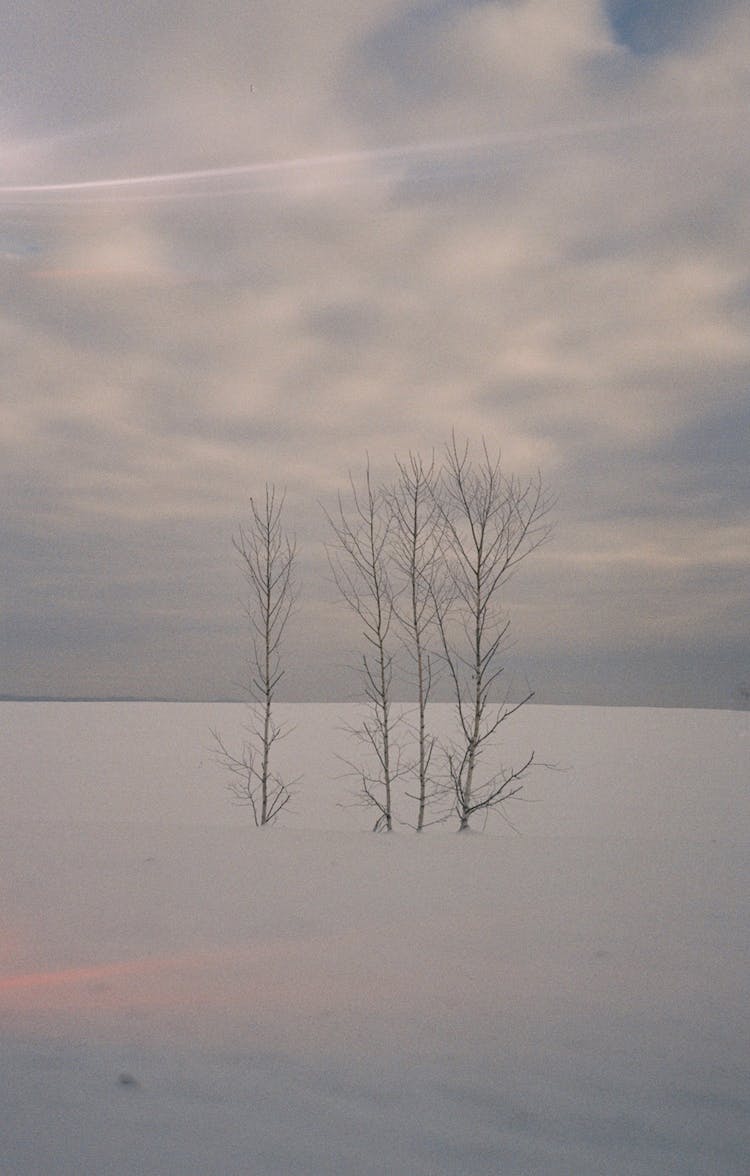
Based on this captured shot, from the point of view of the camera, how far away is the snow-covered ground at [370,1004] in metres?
2.89

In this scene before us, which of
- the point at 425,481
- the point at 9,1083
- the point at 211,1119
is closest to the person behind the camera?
the point at 211,1119

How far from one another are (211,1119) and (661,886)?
14.1 ft

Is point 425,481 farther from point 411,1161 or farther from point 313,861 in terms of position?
point 411,1161

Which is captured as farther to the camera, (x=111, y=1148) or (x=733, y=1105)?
(x=733, y=1105)

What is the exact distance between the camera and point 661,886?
21.0ft

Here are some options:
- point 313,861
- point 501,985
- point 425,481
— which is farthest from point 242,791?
point 501,985

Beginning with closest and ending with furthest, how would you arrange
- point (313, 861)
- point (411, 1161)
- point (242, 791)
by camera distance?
point (411, 1161) < point (313, 861) < point (242, 791)

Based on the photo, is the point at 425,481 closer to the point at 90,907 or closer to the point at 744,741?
the point at 90,907

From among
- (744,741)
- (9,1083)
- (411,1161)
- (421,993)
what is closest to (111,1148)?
(9,1083)

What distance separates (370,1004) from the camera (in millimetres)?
4031

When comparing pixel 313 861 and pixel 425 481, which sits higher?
pixel 425 481

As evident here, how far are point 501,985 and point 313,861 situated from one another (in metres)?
3.10

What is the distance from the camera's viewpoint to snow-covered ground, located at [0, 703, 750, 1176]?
2.89 meters

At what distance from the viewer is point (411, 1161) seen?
109 inches
